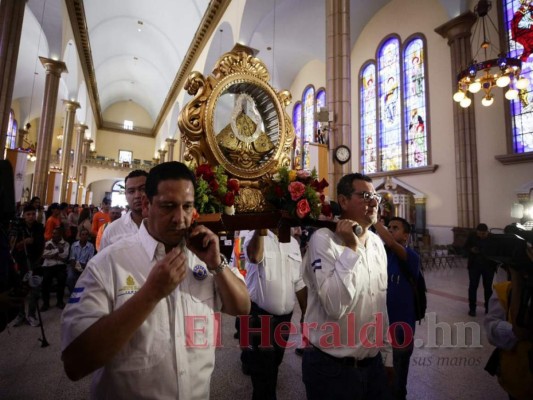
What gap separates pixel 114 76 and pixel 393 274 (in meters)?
27.9

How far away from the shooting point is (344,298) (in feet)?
A: 5.07

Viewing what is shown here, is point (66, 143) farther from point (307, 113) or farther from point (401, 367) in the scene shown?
point (401, 367)

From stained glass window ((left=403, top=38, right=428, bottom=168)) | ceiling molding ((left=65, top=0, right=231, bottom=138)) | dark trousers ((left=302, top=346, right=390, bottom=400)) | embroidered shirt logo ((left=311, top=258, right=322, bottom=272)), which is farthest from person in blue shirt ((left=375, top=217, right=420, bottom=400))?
ceiling molding ((left=65, top=0, right=231, bottom=138))

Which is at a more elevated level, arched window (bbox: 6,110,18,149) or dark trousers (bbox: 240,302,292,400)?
arched window (bbox: 6,110,18,149)

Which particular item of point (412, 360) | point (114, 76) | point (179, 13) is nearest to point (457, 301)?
point (412, 360)

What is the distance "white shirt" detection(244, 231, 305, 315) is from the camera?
109 inches

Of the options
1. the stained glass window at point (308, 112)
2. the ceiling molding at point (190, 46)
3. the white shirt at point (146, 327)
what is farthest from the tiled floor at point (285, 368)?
the stained glass window at point (308, 112)

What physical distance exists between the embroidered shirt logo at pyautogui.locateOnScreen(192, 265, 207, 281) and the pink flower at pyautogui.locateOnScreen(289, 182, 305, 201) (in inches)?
24.6

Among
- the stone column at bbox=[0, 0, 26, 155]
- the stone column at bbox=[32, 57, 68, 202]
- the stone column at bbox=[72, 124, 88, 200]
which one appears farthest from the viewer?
the stone column at bbox=[72, 124, 88, 200]

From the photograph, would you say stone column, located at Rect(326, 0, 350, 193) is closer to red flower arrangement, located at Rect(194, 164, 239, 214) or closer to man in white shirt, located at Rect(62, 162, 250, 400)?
red flower arrangement, located at Rect(194, 164, 239, 214)

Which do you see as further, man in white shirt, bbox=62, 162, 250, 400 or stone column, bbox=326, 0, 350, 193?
stone column, bbox=326, 0, 350, 193

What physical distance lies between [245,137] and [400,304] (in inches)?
75.3

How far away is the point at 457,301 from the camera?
5.64 m

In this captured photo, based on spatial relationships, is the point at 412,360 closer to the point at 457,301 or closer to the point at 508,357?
the point at 508,357
